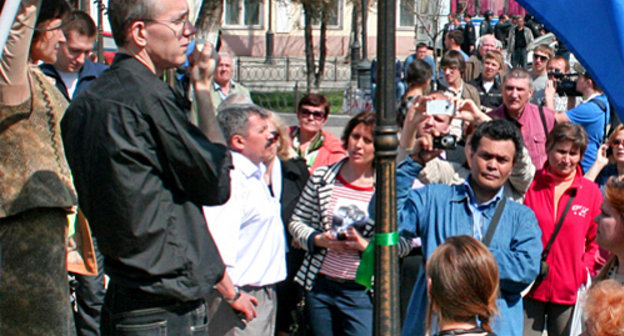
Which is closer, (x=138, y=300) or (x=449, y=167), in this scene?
(x=138, y=300)

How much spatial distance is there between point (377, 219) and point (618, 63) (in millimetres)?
1048

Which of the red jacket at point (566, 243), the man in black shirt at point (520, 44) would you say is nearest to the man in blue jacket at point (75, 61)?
the red jacket at point (566, 243)

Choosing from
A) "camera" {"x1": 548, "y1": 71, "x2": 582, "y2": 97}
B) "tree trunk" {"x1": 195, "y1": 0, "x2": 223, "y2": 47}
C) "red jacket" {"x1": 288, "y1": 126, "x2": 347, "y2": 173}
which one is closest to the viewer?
"red jacket" {"x1": 288, "y1": 126, "x2": 347, "y2": 173}

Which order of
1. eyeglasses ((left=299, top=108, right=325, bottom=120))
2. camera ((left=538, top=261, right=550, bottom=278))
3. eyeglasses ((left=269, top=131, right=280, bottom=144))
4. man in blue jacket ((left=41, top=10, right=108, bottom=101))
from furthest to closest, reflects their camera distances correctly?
eyeglasses ((left=299, top=108, right=325, bottom=120)) < man in blue jacket ((left=41, top=10, right=108, bottom=101)) < eyeglasses ((left=269, top=131, right=280, bottom=144)) < camera ((left=538, top=261, right=550, bottom=278))

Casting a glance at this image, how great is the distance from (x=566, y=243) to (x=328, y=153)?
6.17 ft

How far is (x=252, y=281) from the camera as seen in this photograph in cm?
459

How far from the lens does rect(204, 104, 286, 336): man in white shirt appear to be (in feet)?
14.3

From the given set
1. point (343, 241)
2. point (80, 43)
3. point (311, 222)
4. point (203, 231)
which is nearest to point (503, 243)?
point (343, 241)

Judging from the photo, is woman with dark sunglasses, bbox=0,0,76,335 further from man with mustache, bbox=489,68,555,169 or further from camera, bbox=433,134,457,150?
man with mustache, bbox=489,68,555,169

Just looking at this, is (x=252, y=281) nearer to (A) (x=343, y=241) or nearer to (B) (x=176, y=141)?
(A) (x=343, y=241)


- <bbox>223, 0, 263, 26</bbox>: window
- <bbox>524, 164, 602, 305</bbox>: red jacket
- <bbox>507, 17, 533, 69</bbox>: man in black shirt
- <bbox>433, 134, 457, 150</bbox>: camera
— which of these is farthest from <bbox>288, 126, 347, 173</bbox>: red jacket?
<bbox>223, 0, 263, 26</bbox>: window

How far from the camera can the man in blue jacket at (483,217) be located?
4043mm

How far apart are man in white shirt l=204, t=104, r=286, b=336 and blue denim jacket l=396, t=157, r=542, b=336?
2.49ft

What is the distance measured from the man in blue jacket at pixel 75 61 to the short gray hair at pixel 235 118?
130 cm
